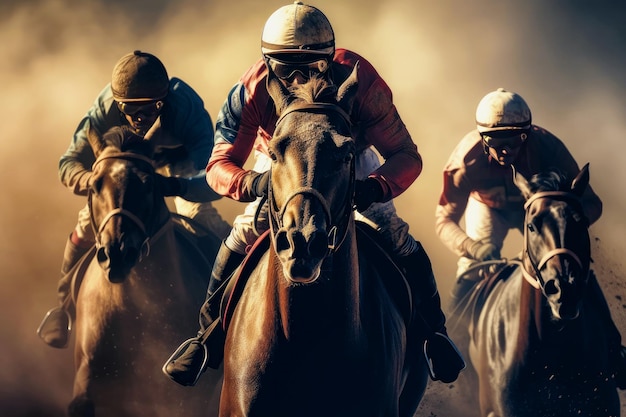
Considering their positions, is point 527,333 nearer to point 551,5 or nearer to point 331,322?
point 331,322

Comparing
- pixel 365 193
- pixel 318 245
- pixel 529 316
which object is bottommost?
pixel 529 316

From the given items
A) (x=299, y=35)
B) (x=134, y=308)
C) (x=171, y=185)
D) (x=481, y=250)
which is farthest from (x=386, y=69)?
(x=299, y=35)

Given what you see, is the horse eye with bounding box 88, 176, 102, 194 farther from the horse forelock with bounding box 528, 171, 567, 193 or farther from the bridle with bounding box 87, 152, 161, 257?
the horse forelock with bounding box 528, 171, 567, 193

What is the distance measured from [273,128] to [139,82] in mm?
4221

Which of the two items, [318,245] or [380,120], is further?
[380,120]

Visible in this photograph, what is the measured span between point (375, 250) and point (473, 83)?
784 inches

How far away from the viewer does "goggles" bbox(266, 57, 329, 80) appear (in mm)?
9383

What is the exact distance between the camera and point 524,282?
12.4m

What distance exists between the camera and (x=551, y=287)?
11.5 meters

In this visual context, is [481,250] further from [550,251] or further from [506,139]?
[550,251]

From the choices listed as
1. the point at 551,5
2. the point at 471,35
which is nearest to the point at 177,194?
the point at 471,35

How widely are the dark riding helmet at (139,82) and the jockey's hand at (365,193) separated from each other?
5352mm

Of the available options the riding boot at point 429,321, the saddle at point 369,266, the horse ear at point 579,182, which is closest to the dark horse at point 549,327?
the horse ear at point 579,182

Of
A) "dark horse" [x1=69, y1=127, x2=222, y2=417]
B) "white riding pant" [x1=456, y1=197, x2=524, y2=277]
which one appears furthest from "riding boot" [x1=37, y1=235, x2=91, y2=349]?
"white riding pant" [x1=456, y1=197, x2=524, y2=277]
